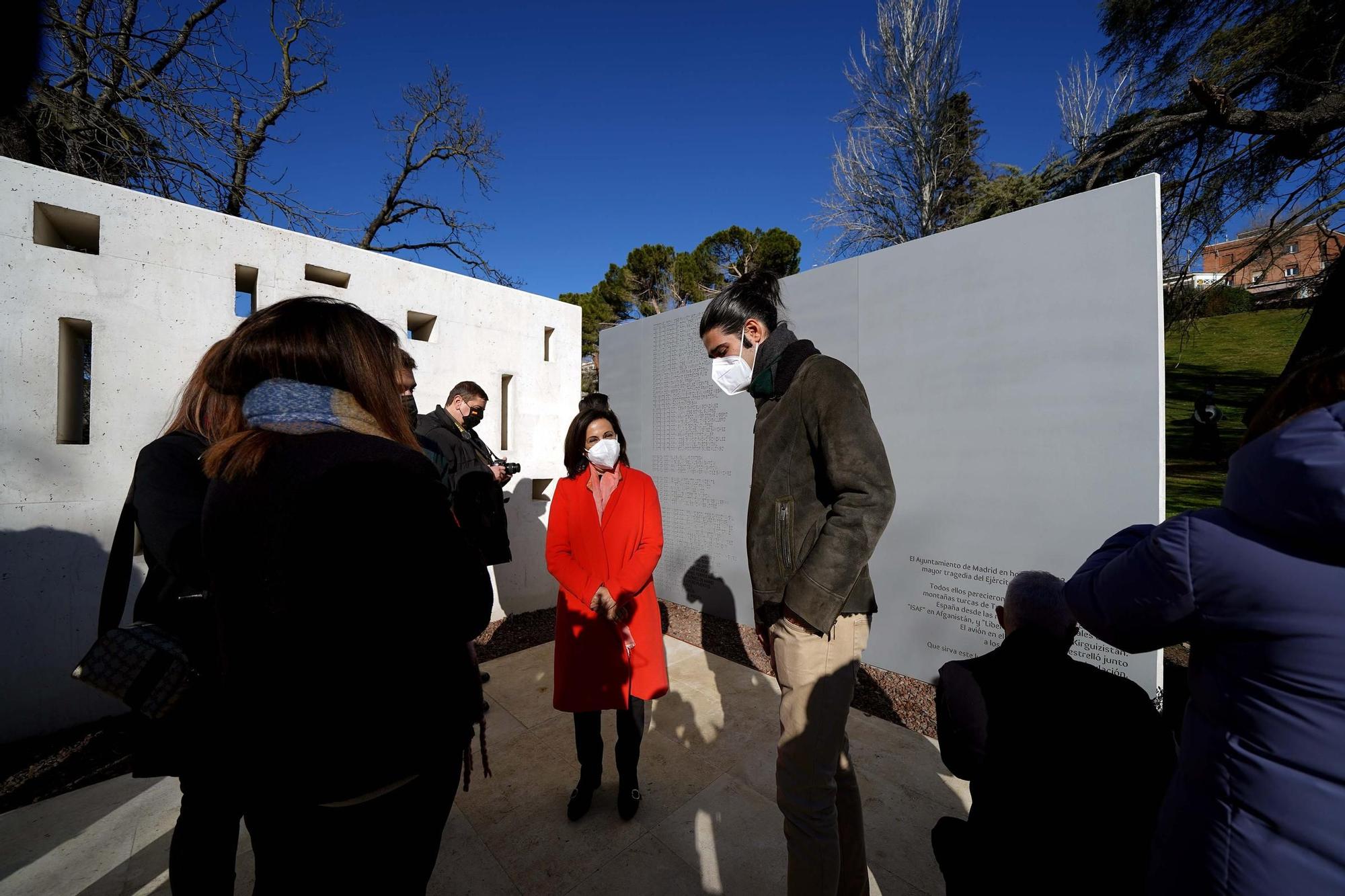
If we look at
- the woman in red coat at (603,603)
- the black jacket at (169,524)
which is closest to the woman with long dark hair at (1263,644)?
the woman in red coat at (603,603)

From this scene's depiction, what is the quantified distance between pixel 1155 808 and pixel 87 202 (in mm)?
5325

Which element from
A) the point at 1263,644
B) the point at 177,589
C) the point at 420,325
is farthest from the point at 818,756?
the point at 420,325

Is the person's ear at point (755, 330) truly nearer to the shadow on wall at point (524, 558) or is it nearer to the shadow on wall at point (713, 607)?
the shadow on wall at point (713, 607)

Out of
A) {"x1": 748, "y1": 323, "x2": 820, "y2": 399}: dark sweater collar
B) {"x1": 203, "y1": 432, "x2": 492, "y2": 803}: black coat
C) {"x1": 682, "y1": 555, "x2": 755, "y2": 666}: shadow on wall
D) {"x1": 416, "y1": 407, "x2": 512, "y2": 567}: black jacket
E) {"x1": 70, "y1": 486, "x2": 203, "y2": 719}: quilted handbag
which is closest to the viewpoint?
{"x1": 203, "y1": 432, "x2": 492, "y2": 803}: black coat

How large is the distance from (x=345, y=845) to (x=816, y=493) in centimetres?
134

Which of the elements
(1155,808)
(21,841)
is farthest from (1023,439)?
(21,841)

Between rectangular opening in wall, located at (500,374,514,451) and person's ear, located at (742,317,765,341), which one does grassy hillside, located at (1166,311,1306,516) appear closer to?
person's ear, located at (742,317,765,341)

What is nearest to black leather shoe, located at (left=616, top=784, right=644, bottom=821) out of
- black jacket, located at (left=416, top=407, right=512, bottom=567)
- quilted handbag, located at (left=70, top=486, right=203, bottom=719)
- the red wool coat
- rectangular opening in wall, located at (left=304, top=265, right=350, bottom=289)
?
the red wool coat

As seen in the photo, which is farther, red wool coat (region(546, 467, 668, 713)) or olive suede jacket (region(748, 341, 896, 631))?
red wool coat (region(546, 467, 668, 713))

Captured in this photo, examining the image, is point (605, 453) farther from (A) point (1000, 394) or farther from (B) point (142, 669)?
(A) point (1000, 394)

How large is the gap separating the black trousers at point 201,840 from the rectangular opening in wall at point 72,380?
2.93 metres

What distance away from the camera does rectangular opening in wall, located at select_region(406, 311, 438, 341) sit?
13.9ft

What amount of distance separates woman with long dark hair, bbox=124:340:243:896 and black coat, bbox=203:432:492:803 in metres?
0.47

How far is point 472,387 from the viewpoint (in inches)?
134
